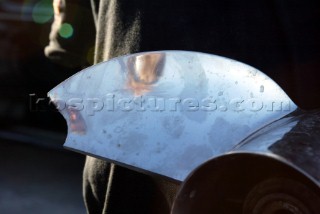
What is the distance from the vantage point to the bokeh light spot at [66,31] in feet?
6.18

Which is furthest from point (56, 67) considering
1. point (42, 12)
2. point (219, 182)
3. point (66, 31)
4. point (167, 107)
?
point (219, 182)

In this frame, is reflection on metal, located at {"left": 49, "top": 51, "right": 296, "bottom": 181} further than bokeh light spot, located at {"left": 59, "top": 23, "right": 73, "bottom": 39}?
No

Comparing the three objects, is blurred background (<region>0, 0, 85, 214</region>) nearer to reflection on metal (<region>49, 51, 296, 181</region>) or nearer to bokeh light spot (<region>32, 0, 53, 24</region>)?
bokeh light spot (<region>32, 0, 53, 24</region>)

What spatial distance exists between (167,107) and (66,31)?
1057mm

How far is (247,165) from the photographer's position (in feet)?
2.47

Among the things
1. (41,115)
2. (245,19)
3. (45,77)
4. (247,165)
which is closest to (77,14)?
(245,19)

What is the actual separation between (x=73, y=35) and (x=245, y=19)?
73 centimetres

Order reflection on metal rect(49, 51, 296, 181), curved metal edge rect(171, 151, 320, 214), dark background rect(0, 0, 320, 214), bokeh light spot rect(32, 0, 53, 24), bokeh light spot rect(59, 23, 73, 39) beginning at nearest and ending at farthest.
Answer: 1. curved metal edge rect(171, 151, 320, 214)
2. reflection on metal rect(49, 51, 296, 181)
3. dark background rect(0, 0, 320, 214)
4. bokeh light spot rect(59, 23, 73, 39)
5. bokeh light spot rect(32, 0, 53, 24)

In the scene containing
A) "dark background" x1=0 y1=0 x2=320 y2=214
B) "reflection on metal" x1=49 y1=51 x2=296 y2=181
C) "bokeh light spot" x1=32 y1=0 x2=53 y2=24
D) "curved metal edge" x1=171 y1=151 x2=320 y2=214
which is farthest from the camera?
"bokeh light spot" x1=32 y1=0 x2=53 y2=24

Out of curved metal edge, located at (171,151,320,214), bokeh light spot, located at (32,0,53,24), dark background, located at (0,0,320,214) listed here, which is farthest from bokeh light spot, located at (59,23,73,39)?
bokeh light spot, located at (32,0,53,24)

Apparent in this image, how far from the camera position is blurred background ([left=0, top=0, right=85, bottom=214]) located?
3.55m

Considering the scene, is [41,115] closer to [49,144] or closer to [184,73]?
[49,144]

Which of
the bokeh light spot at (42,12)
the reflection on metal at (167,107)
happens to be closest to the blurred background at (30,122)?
the bokeh light spot at (42,12)

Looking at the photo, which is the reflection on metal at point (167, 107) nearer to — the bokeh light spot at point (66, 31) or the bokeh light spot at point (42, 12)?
the bokeh light spot at point (66, 31)
